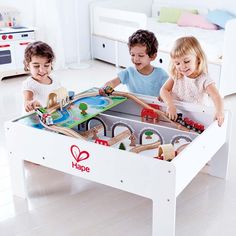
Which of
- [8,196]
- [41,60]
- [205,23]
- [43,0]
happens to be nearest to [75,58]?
[43,0]

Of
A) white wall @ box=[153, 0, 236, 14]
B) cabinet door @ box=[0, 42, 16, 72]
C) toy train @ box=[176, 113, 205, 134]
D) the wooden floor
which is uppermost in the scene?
white wall @ box=[153, 0, 236, 14]

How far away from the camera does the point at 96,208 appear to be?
1711 mm

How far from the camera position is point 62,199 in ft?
5.87

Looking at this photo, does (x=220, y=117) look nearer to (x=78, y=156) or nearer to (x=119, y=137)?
(x=119, y=137)

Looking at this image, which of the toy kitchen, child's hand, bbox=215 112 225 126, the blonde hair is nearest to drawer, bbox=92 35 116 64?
the toy kitchen

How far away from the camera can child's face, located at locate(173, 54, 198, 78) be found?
6.07 feet

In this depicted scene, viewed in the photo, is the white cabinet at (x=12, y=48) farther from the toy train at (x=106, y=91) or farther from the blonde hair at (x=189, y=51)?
the blonde hair at (x=189, y=51)

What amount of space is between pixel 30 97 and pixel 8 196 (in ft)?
1.66

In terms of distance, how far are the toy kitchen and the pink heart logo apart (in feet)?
8.28

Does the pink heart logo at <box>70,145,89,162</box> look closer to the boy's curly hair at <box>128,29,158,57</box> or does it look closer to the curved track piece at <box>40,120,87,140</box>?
the curved track piece at <box>40,120,87,140</box>

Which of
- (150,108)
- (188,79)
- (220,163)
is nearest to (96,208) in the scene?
(150,108)

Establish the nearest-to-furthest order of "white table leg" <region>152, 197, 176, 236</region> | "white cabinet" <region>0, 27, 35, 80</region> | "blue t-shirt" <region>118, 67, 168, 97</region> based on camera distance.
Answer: "white table leg" <region>152, 197, 176, 236</region> → "blue t-shirt" <region>118, 67, 168, 97</region> → "white cabinet" <region>0, 27, 35, 80</region>

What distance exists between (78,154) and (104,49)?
3000 mm

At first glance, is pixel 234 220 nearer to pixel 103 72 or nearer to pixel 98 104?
pixel 98 104
